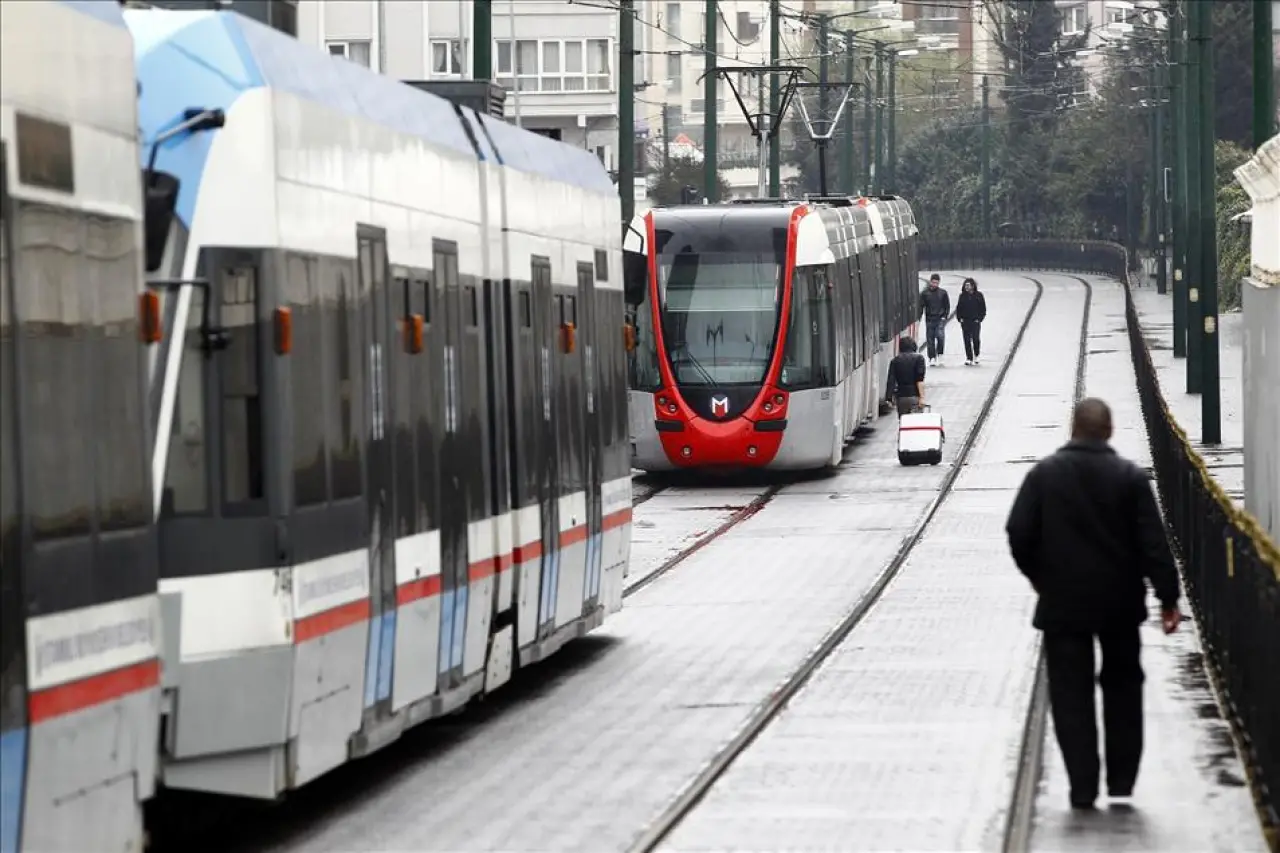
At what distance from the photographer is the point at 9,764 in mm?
7957

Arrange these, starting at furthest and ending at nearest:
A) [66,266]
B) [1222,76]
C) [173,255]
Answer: [1222,76], [173,255], [66,266]

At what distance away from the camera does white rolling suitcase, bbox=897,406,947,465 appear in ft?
122

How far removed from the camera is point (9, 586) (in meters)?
8.02

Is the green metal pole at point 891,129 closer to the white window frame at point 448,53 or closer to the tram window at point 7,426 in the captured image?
the white window frame at point 448,53

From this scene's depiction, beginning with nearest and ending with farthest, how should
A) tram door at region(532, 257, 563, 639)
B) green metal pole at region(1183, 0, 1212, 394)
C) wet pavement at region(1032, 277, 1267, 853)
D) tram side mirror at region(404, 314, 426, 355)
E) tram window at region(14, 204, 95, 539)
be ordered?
tram window at region(14, 204, 95, 539), wet pavement at region(1032, 277, 1267, 853), tram side mirror at region(404, 314, 426, 355), tram door at region(532, 257, 563, 639), green metal pole at region(1183, 0, 1212, 394)

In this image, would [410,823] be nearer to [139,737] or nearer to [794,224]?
[139,737]

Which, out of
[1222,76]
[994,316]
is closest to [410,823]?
[994,316]

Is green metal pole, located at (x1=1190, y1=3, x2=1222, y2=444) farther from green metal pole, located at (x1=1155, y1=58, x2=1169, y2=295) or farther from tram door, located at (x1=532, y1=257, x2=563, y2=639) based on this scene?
green metal pole, located at (x1=1155, y1=58, x2=1169, y2=295)

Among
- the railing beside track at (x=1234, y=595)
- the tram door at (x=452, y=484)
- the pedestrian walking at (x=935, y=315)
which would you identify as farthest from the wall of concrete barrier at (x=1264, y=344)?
the pedestrian walking at (x=935, y=315)

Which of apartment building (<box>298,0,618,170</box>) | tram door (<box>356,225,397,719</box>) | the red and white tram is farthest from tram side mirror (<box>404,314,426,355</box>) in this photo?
apartment building (<box>298,0,618,170</box>)

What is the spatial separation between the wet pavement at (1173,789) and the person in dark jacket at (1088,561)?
16.6 inches

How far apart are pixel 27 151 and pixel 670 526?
22.3 metres

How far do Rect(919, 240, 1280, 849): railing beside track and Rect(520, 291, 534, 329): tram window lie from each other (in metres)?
3.60

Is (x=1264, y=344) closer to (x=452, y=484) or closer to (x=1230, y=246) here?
(x=452, y=484)
